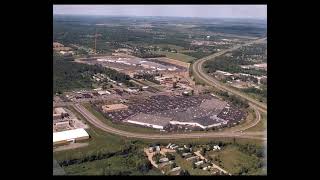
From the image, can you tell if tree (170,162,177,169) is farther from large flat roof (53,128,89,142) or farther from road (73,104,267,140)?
large flat roof (53,128,89,142)

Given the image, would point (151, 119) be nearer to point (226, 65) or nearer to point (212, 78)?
point (212, 78)

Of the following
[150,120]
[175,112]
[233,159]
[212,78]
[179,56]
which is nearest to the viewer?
[233,159]

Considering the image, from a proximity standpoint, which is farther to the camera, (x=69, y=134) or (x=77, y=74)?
(x=77, y=74)

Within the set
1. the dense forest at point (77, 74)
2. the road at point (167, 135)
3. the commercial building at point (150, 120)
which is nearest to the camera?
the road at point (167, 135)

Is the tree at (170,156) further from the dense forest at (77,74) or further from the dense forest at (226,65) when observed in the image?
the dense forest at (226,65)

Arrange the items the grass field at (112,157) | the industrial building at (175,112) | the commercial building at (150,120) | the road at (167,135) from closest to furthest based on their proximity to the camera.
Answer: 1. the grass field at (112,157)
2. the road at (167,135)
3. the commercial building at (150,120)
4. the industrial building at (175,112)

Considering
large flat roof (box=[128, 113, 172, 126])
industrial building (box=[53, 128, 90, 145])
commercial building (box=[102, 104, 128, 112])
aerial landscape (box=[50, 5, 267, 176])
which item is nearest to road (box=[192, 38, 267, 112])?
aerial landscape (box=[50, 5, 267, 176])

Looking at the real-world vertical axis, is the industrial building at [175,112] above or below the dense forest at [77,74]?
below

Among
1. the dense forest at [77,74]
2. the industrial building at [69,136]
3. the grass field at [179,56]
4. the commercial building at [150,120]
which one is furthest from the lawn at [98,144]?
the grass field at [179,56]

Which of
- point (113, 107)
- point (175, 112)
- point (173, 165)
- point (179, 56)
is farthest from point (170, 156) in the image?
point (179, 56)
